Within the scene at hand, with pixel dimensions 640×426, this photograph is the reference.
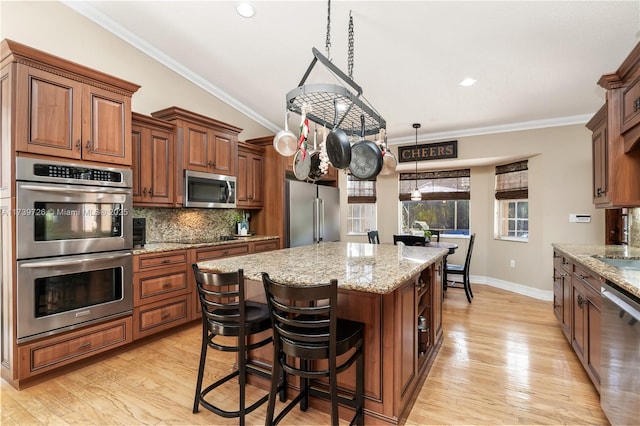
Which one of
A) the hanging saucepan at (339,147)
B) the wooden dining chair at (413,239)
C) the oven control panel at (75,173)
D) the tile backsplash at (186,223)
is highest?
the hanging saucepan at (339,147)

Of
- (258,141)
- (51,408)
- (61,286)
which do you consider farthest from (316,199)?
(51,408)

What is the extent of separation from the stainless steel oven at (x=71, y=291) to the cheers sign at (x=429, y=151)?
4.42m

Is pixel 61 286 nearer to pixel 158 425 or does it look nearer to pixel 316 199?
pixel 158 425

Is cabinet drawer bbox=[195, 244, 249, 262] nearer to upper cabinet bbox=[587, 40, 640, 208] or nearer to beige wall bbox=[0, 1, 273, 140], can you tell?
beige wall bbox=[0, 1, 273, 140]

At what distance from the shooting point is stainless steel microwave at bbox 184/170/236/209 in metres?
3.57

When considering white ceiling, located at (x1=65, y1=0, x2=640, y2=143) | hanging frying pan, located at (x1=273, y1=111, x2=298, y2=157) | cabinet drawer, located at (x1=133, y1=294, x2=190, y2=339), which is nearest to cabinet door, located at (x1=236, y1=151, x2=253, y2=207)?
white ceiling, located at (x1=65, y1=0, x2=640, y2=143)

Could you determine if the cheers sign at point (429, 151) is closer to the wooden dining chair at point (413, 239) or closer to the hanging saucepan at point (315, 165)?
the wooden dining chair at point (413, 239)

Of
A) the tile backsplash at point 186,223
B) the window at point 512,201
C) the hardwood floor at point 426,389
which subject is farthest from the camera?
the window at point 512,201

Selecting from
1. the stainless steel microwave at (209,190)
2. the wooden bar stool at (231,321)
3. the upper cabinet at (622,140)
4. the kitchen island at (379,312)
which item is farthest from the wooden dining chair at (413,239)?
the wooden bar stool at (231,321)

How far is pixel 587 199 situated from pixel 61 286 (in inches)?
234

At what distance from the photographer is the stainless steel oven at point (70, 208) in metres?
2.16

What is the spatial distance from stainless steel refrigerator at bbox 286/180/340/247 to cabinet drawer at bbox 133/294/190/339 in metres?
1.73

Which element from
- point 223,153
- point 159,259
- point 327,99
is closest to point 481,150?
point 327,99

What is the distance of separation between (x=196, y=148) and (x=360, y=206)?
362 cm
